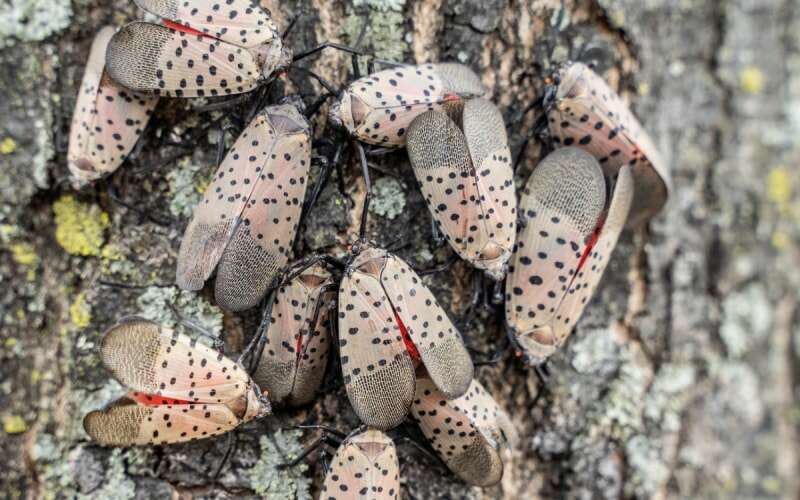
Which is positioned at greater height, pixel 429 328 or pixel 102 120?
pixel 102 120

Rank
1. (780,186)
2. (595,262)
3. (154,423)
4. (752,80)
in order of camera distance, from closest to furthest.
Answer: (154,423)
(595,262)
(752,80)
(780,186)

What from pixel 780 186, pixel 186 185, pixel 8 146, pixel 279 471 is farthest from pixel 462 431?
pixel 780 186

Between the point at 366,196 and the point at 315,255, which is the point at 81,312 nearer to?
the point at 315,255

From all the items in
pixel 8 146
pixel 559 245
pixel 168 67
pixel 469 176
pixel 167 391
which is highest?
pixel 168 67

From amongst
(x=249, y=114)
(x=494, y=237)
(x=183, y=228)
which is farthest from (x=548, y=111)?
(x=183, y=228)

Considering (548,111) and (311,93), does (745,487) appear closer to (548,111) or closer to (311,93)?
(548,111)

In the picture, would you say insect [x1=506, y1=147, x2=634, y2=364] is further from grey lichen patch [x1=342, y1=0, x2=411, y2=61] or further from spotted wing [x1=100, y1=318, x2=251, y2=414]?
spotted wing [x1=100, y1=318, x2=251, y2=414]
